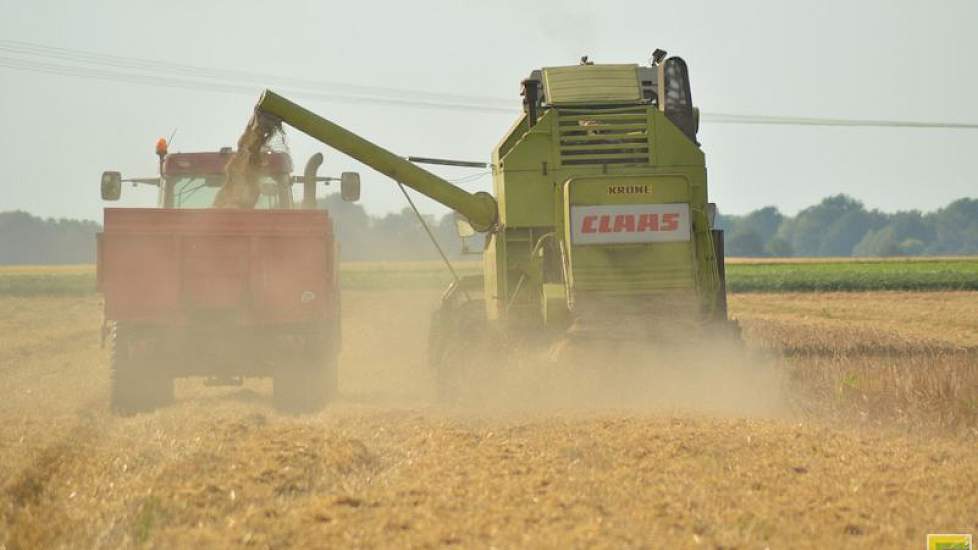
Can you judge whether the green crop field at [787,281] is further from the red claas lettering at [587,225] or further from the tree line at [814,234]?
the tree line at [814,234]

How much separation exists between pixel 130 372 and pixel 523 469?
6634 millimetres

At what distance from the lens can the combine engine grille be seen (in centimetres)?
1293

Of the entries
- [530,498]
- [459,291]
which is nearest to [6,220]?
[459,291]

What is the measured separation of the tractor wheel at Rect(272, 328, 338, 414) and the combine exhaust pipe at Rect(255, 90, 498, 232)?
2119 millimetres

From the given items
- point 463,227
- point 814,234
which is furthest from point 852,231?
point 463,227

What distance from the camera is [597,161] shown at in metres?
12.9

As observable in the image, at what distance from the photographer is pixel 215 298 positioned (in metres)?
13.2

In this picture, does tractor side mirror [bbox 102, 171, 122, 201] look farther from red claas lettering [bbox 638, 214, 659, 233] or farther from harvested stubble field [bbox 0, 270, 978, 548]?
red claas lettering [bbox 638, 214, 659, 233]

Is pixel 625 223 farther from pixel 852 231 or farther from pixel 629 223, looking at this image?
pixel 852 231

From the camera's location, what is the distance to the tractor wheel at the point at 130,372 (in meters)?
13.1

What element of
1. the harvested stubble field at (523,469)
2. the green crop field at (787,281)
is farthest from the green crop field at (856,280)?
the harvested stubble field at (523,469)

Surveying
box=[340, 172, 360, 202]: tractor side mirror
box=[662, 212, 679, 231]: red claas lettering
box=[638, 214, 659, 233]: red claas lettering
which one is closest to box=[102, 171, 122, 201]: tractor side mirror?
box=[340, 172, 360, 202]: tractor side mirror

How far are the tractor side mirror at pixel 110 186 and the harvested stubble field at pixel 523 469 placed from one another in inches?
98.8

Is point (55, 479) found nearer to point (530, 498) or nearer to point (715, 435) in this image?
point (530, 498)
